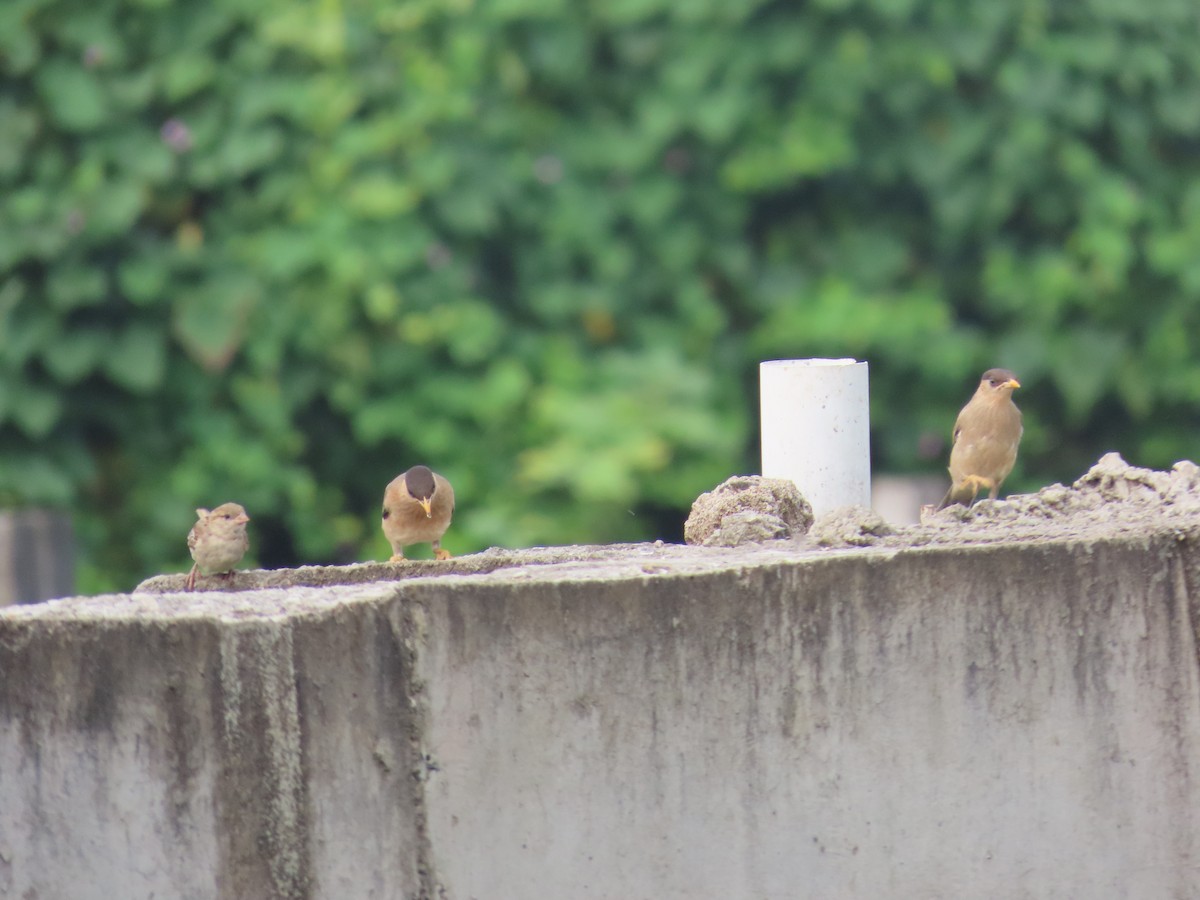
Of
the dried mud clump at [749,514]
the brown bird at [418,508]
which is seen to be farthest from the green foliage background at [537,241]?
the dried mud clump at [749,514]

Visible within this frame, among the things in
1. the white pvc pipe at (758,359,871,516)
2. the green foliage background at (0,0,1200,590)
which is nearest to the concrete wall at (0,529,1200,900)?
the white pvc pipe at (758,359,871,516)

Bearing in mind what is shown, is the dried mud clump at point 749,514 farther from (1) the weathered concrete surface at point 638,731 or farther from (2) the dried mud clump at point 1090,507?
(1) the weathered concrete surface at point 638,731

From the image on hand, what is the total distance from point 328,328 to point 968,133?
2.53m

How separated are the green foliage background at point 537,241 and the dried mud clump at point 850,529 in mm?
2518

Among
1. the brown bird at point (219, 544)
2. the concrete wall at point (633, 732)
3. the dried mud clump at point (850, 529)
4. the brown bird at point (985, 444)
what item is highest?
the brown bird at point (985, 444)

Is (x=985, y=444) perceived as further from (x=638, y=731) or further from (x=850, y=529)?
(x=638, y=731)

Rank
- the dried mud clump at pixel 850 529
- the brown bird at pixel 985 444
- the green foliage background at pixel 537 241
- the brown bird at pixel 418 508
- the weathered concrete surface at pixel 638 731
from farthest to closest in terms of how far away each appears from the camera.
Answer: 1. the green foliage background at pixel 537 241
2. the brown bird at pixel 985 444
3. the brown bird at pixel 418 508
4. the dried mud clump at pixel 850 529
5. the weathered concrete surface at pixel 638 731

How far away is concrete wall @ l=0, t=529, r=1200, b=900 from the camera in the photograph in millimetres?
2635

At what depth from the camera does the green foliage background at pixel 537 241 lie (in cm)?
588

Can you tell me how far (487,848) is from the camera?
8.93ft

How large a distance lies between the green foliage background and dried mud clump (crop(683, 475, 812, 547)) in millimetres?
2081

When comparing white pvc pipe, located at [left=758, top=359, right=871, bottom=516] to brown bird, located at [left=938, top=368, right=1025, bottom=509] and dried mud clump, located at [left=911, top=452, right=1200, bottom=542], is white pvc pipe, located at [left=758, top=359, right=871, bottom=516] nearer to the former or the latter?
dried mud clump, located at [left=911, top=452, right=1200, bottom=542]

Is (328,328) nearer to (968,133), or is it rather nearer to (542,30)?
(542,30)

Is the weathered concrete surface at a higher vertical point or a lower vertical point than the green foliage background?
lower
